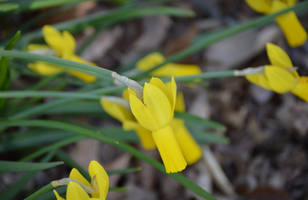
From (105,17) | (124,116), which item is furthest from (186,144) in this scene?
(105,17)

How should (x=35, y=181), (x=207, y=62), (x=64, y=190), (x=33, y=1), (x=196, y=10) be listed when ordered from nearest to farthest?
(x=64, y=190)
(x=33, y=1)
(x=35, y=181)
(x=207, y=62)
(x=196, y=10)

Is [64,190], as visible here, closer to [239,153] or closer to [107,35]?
[239,153]

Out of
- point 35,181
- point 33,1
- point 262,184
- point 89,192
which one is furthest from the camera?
point 262,184

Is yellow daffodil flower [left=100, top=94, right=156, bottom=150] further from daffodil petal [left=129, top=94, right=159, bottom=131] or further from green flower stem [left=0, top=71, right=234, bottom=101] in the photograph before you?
daffodil petal [left=129, top=94, right=159, bottom=131]

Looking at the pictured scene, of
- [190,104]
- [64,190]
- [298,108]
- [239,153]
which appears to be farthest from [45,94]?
[298,108]

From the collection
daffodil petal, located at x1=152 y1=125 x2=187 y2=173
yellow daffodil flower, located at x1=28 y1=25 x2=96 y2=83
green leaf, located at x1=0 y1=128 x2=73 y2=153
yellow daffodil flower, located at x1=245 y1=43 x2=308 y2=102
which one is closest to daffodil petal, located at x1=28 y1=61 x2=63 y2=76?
yellow daffodil flower, located at x1=28 y1=25 x2=96 y2=83

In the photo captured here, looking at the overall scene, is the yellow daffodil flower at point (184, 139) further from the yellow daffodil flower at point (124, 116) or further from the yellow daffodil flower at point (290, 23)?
the yellow daffodil flower at point (290, 23)
